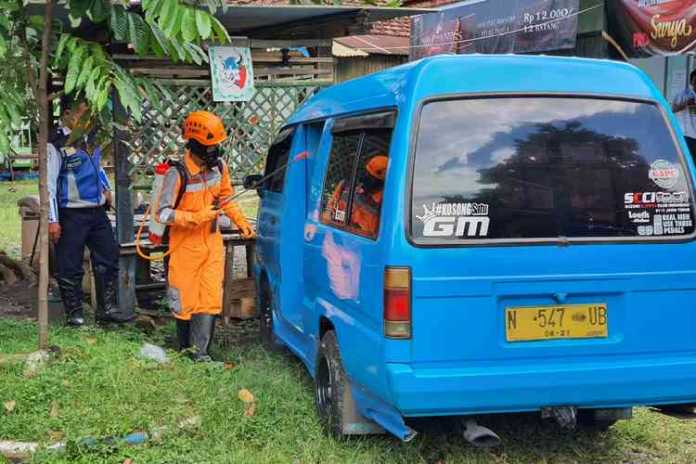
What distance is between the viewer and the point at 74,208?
21.2 feet

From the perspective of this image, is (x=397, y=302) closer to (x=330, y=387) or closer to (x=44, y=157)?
(x=330, y=387)

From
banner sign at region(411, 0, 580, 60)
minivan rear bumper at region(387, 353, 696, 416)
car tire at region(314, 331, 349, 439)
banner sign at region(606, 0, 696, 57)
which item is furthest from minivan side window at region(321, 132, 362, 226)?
banner sign at region(411, 0, 580, 60)

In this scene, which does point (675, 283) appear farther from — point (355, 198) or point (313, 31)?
point (313, 31)

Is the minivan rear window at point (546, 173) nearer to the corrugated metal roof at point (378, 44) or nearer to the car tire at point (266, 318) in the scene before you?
the car tire at point (266, 318)

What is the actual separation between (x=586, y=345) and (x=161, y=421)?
2.21 meters

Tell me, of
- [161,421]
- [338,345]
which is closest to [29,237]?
[161,421]

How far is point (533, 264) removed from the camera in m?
3.55

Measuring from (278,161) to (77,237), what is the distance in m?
1.73

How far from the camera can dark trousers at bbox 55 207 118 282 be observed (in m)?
6.47

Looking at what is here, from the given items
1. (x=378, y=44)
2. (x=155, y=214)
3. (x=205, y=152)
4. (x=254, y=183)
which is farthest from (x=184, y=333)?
(x=378, y=44)

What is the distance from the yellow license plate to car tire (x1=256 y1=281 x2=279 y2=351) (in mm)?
2849

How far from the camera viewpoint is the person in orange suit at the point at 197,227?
551 cm

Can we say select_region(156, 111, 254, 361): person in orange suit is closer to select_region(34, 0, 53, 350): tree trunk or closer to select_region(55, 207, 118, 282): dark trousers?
select_region(34, 0, 53, 350): tree trunk

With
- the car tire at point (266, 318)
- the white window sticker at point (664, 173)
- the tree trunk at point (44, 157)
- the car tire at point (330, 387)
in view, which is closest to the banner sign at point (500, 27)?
the car tire at point (266, 318)
